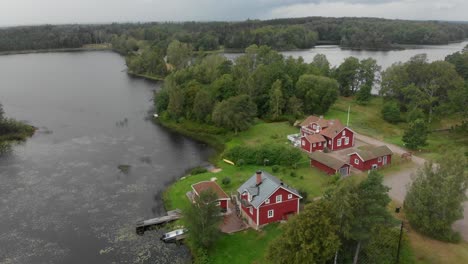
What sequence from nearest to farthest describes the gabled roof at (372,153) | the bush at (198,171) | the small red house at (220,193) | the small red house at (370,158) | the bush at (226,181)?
the small red house at (220,193) → the bush at (226,181) → the gabled roof at (372,153) → the small red house at (370,158) → the bush at (198,171)

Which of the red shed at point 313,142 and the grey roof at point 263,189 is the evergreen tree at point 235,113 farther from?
the grey roof at point 263,189

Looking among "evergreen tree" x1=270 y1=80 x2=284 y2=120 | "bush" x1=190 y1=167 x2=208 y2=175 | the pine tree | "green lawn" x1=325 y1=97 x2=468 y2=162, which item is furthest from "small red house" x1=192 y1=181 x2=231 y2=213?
"evergreen tree" x1=270 y1=80 x2=284 y2=120

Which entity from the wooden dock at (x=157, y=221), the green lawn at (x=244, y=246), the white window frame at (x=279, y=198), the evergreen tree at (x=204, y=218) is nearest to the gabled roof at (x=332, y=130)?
the white window frame at (x=279, y=198)

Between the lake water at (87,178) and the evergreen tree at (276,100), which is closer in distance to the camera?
the lake water at (87,178)

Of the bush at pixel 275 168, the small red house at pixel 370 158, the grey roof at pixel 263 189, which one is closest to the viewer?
the grey roof at pixel 263 189

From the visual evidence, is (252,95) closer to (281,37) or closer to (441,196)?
(441,196)

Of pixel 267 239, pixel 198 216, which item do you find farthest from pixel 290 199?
pixel 198 216

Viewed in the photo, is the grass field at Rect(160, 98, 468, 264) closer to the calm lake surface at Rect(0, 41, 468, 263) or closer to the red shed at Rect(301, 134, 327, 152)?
the red shed at Rect(301, 134, 327, 152)

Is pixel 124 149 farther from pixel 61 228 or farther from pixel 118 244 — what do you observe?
pixel 118 244
